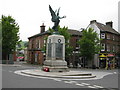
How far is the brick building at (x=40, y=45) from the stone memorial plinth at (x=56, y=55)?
2183 centimetres

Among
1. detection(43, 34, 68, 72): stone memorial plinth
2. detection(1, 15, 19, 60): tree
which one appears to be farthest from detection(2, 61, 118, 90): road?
detection(1, 15, 19, 60): tree

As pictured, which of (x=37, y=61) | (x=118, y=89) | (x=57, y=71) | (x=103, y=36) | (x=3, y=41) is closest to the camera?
(x=118, y=89)

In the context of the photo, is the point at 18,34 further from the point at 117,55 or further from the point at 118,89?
the point at 118,89

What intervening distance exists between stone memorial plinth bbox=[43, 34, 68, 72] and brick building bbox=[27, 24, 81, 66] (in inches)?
859

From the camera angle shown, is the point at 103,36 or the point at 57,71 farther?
the point at 103,36

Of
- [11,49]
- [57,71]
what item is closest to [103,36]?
[11,49]

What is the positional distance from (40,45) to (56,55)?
2716cm

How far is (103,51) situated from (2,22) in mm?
24961

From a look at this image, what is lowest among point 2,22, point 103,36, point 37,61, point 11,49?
point 37,61

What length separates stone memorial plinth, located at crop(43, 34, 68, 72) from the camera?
2115cm

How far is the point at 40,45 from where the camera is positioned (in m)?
48.4

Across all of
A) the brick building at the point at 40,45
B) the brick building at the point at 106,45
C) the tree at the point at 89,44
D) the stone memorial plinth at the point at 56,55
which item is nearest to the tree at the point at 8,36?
the brick building at the point at 40,45

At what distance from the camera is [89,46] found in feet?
129

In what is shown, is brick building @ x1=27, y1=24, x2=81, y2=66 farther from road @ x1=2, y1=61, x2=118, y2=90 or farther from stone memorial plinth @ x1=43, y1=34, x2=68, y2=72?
road @ x1=2, y1=61, x2=118, y2=90
